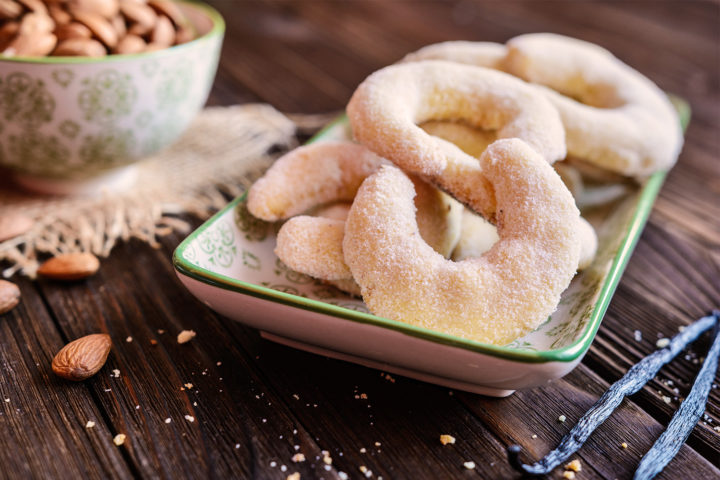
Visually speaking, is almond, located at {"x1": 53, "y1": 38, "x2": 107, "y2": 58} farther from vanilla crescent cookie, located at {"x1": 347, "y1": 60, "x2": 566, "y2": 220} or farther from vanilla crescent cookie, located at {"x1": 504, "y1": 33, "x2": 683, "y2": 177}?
vanilla crescent cookie, located at {"x1": 504, "y1": 33, "x2": 683, "y2": 177}

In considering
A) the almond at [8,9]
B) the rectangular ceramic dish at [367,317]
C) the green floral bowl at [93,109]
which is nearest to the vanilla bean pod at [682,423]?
the rectangular ceramic dish at [367,317]

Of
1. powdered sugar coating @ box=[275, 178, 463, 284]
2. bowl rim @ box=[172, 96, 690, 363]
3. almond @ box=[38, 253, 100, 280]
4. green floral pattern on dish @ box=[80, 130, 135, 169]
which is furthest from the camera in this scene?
green floral pattern on dish @ box=[80, 130, 135, 169]

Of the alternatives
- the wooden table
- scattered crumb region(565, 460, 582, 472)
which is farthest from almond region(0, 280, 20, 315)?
scattered crumb region(565, 460, 582, 472)

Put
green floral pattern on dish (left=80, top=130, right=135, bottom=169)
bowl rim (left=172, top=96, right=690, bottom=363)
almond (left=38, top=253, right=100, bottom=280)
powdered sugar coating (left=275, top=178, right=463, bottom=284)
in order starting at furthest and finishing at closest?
green floral pattern on dish (left=80, top=130, right=135, bottom=169)
almond (left=38, top=253, right=100, bottom=280)
powdered sugar coating (left=275, top=178, right=463, bottom=284)
bowl rim (left=172, top=96, right=690, bottom=363)

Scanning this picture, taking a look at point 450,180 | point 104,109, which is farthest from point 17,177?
point 450,180

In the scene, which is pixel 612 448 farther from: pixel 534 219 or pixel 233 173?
pixel 233 173

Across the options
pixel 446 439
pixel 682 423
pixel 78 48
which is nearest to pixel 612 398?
pixel 682 423
